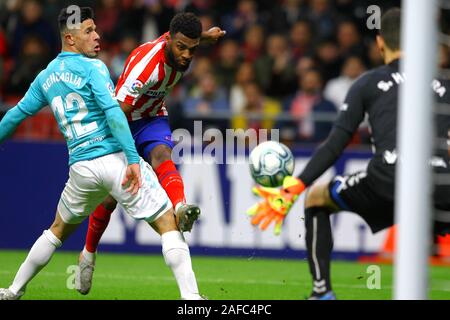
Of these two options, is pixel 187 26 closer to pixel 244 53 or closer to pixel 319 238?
pixel 319 238

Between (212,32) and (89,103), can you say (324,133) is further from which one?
(89,103)

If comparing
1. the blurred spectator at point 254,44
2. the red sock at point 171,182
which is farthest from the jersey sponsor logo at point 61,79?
the blurred spectator at point 254,44

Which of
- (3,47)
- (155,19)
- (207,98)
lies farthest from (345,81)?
(3,47)

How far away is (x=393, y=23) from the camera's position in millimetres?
7031

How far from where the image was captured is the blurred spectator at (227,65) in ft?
45.1

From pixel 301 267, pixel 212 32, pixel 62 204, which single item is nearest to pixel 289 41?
pixel 301 267

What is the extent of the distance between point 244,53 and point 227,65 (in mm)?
477

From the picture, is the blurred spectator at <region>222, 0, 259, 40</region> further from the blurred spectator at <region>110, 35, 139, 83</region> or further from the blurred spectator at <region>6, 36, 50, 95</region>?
the blurred spectator at <region>6, 36, 50, 95</region>

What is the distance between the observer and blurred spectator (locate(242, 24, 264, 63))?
14102mm

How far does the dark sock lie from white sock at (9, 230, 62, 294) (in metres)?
1.84

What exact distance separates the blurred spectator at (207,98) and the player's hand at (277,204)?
6.28 metres

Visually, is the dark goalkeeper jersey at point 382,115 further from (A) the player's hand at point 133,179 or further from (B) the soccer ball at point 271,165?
(A) the player's hand at point 133,179
